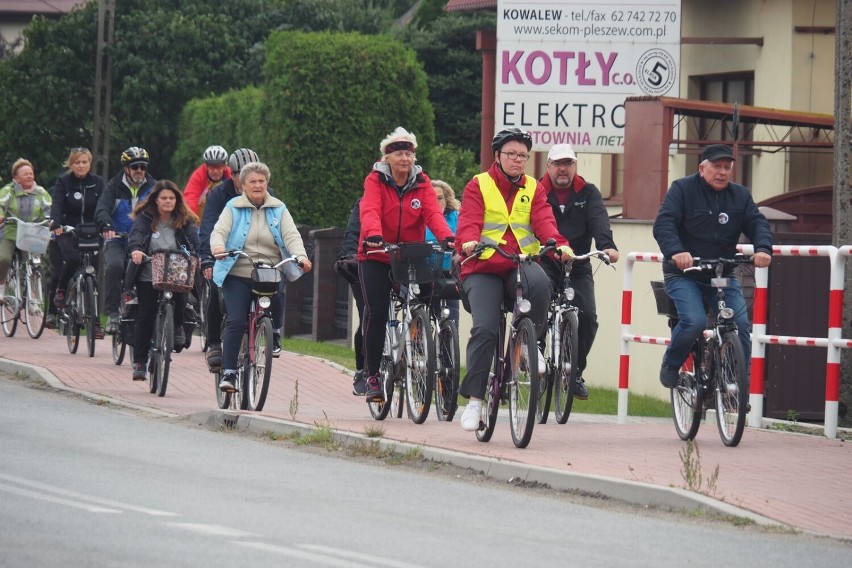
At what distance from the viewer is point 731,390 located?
11477 millimetres

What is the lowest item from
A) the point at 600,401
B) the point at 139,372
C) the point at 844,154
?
the point at 600,401

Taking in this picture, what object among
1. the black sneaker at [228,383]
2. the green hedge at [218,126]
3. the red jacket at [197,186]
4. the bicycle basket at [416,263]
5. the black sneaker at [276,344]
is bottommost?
the black sneaker at [228,383]

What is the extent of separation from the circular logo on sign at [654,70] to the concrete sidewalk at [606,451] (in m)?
8.29

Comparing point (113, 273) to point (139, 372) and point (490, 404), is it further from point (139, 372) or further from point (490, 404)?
point (490, 404)

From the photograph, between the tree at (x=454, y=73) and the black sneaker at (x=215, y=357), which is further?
the tree at (x=454, y=73)

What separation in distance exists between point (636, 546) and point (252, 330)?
576cm

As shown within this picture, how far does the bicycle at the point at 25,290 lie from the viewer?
20.5 meters

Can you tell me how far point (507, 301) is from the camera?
38.8ft

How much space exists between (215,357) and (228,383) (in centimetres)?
46

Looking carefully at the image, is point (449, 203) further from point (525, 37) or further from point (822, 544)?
point (822, 544)

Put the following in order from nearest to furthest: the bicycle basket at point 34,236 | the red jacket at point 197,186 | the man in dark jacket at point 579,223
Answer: the man in dark jacket at point 579,223 < the red jacket at point 197,186 < the bicycle basket at point 34,236

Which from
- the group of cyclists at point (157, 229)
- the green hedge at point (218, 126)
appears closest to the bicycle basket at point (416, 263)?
the group of cyclists at point (157, 229)

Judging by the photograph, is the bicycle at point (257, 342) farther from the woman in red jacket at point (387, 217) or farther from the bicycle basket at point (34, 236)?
the bicycle basket at point (34, 236)

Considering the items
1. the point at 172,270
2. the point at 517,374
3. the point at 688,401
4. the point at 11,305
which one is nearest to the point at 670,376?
the point at 688,401
